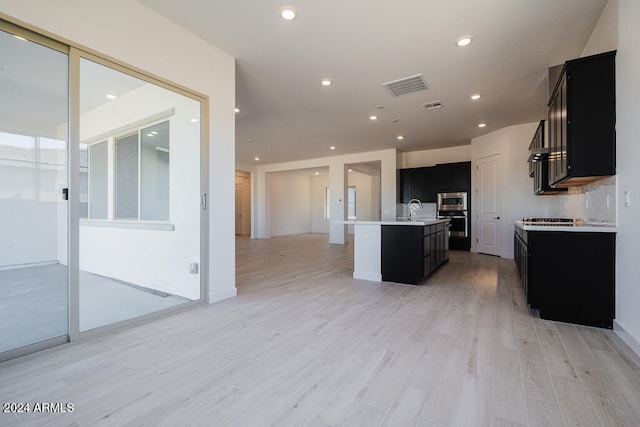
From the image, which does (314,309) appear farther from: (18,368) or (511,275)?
(511,275)

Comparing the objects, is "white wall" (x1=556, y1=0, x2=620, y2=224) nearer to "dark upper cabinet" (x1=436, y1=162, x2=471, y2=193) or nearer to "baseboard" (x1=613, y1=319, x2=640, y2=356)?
"baseboard" (x1=613, y1=319, x2=640, y2=356)

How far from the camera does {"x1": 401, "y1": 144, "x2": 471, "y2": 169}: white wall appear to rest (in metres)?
8.34

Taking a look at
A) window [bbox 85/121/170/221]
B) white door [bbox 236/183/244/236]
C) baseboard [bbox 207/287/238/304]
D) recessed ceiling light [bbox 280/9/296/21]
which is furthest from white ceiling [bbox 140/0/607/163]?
white door [bbox 236/183/244/236]

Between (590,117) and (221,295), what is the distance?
4.10 meters

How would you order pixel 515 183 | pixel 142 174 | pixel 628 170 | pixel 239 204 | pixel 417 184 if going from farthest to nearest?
pixel 239 204 < pixel 417 184 < pixel 515 183 < pixel 142 174 < pixel 628 170

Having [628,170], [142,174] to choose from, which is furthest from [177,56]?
[628,170]

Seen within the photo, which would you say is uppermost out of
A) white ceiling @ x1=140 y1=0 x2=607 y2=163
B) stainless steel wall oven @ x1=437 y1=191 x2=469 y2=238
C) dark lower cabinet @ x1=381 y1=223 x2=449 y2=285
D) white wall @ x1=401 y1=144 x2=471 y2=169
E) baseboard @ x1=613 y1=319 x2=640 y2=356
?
white ceiling @ x1=140 y1=0 x2=607 y2=163

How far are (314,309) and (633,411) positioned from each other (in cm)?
230

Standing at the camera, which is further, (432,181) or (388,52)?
Result: (432,181)

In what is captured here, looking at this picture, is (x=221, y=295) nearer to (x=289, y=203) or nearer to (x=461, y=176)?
(x=461, y=176)

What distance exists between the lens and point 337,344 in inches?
88.0

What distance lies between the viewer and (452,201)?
7.86m

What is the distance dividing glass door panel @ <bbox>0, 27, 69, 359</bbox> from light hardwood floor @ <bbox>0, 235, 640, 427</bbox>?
306mm

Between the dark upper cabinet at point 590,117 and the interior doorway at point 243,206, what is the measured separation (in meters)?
11.4
